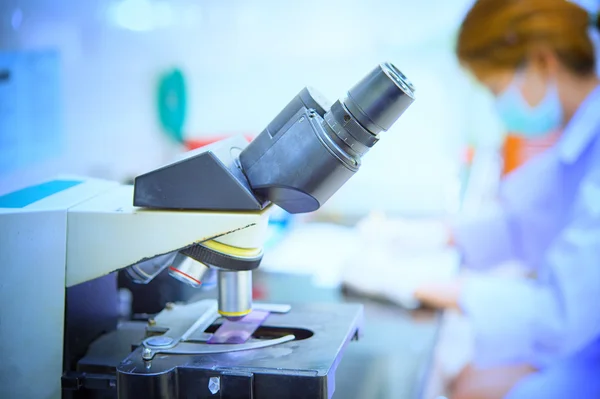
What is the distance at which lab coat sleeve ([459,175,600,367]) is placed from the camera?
186 cm

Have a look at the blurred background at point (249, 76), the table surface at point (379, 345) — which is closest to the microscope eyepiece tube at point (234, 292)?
the table surface at point (379, 345)

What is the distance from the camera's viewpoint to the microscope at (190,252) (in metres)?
0.80

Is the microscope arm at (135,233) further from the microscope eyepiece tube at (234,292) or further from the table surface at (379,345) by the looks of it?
the table surface at (379,345)

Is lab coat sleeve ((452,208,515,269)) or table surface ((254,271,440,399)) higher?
lab coat sleeve ((452,208,515,269))

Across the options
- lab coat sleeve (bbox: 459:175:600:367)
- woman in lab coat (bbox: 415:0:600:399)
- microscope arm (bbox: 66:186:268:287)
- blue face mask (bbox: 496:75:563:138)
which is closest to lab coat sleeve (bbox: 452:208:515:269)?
woman in lab coat (bbox: 415:0:600:399)

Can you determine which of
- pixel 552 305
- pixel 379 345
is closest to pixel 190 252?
pixel 379 345

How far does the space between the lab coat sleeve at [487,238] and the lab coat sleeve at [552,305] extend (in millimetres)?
553

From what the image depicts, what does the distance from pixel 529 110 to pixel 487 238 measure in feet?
1.87

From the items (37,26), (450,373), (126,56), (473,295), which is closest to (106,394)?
(473,295)

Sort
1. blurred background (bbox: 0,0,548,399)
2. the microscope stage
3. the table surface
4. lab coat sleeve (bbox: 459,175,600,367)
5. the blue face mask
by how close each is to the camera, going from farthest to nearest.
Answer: blurred background (bbox: 0,0,548,399)
the blue face mask
lab coat sleeve (bbox: 459,175,600,367)
the table surface
the microscope stage

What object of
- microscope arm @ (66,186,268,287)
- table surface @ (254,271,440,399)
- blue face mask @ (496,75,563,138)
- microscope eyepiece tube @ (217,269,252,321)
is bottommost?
table surface @ (254,271,440,399)

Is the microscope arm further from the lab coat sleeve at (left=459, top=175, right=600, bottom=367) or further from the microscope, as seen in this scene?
the lab coat sleeve at (left=459, top=175, right=600, bottom=367)

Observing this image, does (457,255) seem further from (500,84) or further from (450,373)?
(500,84)

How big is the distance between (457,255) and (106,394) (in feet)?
6.37
